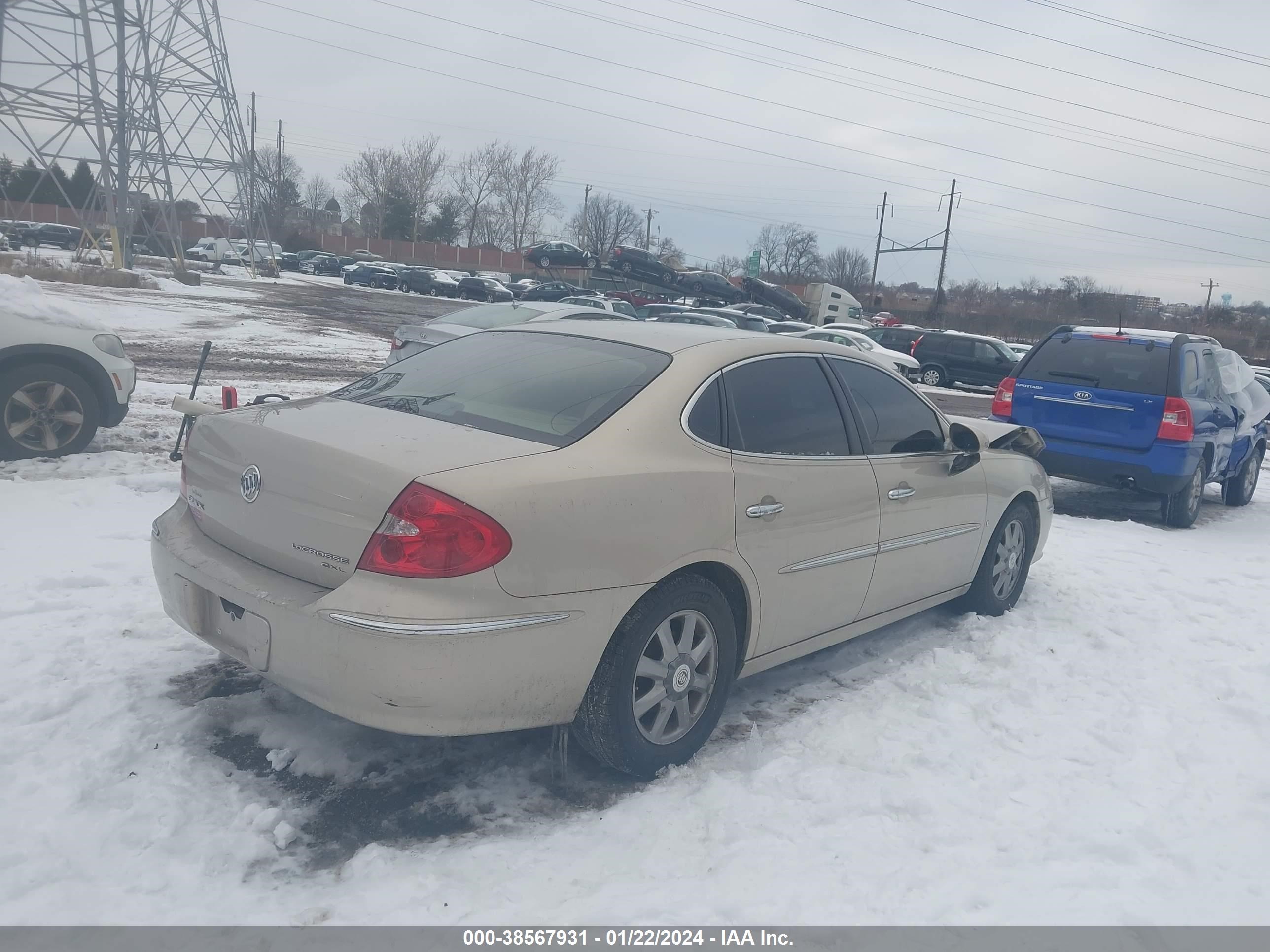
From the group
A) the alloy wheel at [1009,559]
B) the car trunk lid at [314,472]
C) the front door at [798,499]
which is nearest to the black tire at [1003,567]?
the alloy wheel at [1009,559]

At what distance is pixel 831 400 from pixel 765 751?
160 cm

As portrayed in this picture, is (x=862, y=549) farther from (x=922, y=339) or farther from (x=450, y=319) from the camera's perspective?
(x=922, y=339)

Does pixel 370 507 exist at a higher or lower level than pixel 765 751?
higher

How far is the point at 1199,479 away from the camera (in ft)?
29.7

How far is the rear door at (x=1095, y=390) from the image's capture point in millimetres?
8719

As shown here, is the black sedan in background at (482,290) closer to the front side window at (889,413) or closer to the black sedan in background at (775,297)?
the black sedan in background at (775,297)

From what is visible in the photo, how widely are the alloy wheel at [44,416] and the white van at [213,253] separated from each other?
51537 millimetres

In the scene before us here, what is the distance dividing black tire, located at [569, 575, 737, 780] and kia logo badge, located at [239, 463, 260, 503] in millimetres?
1315

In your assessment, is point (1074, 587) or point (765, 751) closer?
point (765, 751)

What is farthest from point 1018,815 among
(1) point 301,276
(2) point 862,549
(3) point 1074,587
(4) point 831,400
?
(1) point 301,276

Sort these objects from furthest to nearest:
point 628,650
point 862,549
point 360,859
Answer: point 862,549
point 628,650
point 360,859

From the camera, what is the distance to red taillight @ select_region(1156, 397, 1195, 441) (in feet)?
28.0
